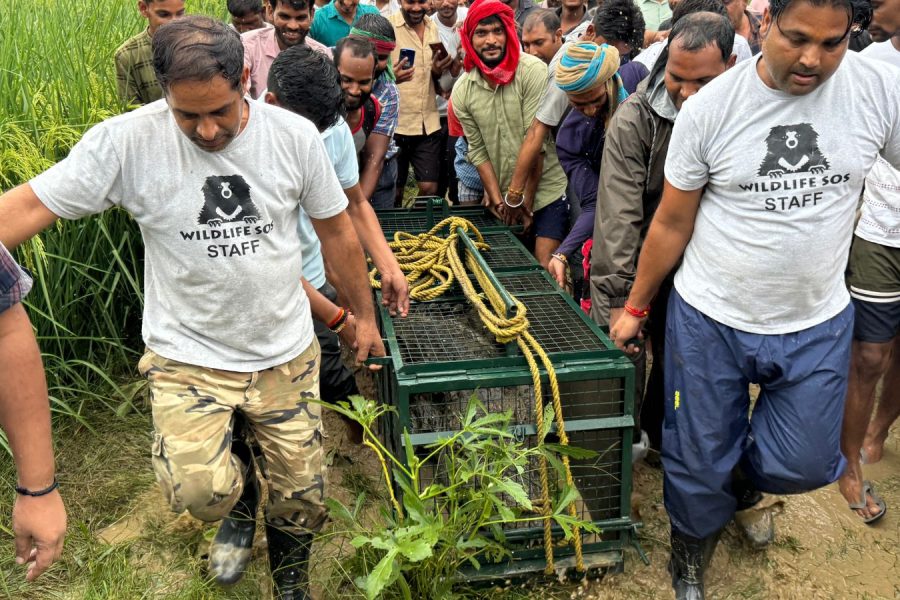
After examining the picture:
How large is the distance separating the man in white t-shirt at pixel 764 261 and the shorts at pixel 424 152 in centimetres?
317

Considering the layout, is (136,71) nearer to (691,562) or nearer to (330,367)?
(330,367)

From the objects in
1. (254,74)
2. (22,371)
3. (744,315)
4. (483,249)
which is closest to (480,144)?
Result: (483,249)

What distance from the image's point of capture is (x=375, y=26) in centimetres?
468

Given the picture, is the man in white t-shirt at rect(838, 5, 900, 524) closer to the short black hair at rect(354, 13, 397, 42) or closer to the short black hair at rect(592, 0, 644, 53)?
the short black hair at rect(592, 0, 644, 53)

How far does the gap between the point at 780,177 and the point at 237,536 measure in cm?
201

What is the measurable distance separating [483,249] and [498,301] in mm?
960

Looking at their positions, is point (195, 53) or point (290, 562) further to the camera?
point (290, 562)

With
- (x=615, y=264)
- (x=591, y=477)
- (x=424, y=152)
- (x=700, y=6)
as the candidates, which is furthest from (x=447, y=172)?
(x=591, y=477)

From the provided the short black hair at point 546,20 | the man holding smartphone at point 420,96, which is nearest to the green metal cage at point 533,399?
the short black hair at point 546,20

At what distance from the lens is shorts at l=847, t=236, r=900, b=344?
10.1 ft

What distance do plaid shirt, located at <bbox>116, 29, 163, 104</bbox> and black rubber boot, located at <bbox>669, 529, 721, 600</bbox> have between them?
3225 mm

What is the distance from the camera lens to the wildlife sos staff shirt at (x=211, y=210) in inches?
85.8

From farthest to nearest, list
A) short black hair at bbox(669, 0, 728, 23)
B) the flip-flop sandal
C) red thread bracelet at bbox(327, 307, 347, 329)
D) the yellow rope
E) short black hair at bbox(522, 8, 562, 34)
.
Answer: short black hair at bbox(522, 8, 562, 34)
short black hair at bbox(669, 0, 728, 23)
the flip-flop sandal
red thread bracelet at bbox(327, 307, 347, 329)
the yellow rope

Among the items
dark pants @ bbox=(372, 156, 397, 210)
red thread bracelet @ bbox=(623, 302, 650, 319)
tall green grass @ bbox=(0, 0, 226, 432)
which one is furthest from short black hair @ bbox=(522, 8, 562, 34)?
red thread bracelet @ bbox=(623, 302, 650, 319)
